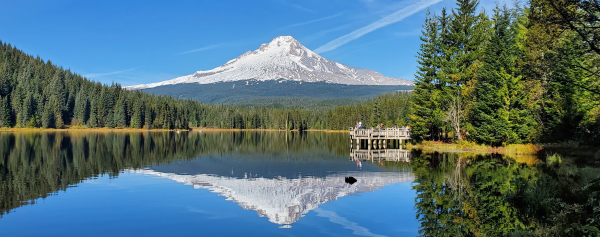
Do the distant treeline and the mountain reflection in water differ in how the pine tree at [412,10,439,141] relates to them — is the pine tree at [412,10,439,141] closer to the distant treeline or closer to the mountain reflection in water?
the mountain reflection in water

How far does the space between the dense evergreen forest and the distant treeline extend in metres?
52.3

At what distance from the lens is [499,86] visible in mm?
36375

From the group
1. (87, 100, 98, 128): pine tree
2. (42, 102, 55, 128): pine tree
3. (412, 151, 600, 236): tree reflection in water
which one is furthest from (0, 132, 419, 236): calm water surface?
(87, 100, 98, 128): pine tree

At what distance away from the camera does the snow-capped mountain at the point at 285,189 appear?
1616 cm

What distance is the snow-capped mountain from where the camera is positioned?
16156mm

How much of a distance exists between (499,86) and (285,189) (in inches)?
974

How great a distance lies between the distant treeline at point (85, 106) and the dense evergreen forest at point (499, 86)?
52335 millimetres

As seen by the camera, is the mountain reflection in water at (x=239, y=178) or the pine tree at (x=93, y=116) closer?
the mountain reflection in water at (x=239, y=178)

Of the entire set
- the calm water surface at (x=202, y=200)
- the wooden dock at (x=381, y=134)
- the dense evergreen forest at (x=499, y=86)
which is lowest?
the calm water surface at (x=202, y=200)

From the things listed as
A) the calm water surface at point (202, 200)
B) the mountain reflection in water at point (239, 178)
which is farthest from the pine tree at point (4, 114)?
the calm water surface at point (202, 200)

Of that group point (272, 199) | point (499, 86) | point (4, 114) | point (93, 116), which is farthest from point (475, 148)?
point (93, 116)

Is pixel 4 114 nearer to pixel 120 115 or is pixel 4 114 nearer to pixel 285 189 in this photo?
pixel 120 115

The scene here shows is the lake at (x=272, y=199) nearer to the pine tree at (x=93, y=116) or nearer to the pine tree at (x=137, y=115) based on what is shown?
the pine tree at (x=93, y=116)

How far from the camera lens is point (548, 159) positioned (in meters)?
26.6
